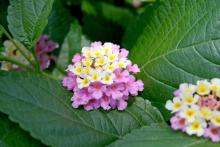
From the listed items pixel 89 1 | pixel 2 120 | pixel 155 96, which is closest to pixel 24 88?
pixel 2 120

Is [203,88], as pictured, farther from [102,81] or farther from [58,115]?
[58,115]

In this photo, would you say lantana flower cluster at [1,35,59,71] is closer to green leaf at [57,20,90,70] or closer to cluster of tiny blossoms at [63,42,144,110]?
green leaf at [57,20,90,70]

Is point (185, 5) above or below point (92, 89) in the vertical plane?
above

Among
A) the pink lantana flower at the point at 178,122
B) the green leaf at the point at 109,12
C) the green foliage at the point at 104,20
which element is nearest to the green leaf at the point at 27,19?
the pink lantana flower at the point at 178,122

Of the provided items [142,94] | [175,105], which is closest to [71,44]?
[142,94]

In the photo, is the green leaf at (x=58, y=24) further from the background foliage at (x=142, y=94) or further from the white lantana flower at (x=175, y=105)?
the white lantana flower at (x=175, y=105)

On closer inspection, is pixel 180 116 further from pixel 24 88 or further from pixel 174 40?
pixel 24 88
